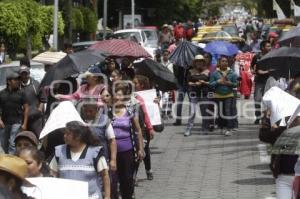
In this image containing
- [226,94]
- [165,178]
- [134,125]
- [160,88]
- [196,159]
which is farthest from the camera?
[226,94]

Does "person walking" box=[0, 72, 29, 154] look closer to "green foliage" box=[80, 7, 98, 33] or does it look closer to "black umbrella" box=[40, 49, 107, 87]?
"black umbrella" box=[40, 49, 107, 87]

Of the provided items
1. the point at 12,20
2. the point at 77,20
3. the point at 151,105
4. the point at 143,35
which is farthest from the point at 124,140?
the point at 77,20

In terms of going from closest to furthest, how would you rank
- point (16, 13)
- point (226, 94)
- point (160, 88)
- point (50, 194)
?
1. point (50, 194)
2. point (160, 88)
3. point (226, 94)
4. point (16, 13)

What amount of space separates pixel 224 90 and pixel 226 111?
1.35 ft

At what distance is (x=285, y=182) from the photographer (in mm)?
8422

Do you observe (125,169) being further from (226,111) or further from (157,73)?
(226,111)

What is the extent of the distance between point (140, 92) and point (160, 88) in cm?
288

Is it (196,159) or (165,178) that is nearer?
(165,178)

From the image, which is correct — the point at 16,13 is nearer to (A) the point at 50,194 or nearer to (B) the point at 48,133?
(B) the point at 48,133

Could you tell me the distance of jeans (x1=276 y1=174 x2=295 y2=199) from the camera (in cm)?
839

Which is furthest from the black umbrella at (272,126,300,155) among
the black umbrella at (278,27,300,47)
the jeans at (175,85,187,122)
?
the jeans at (175,85,187,122)

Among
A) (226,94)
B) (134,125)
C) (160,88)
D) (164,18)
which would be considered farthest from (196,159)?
(164,18)

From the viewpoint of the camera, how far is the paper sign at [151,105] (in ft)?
43.8

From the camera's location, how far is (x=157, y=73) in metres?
15.7
